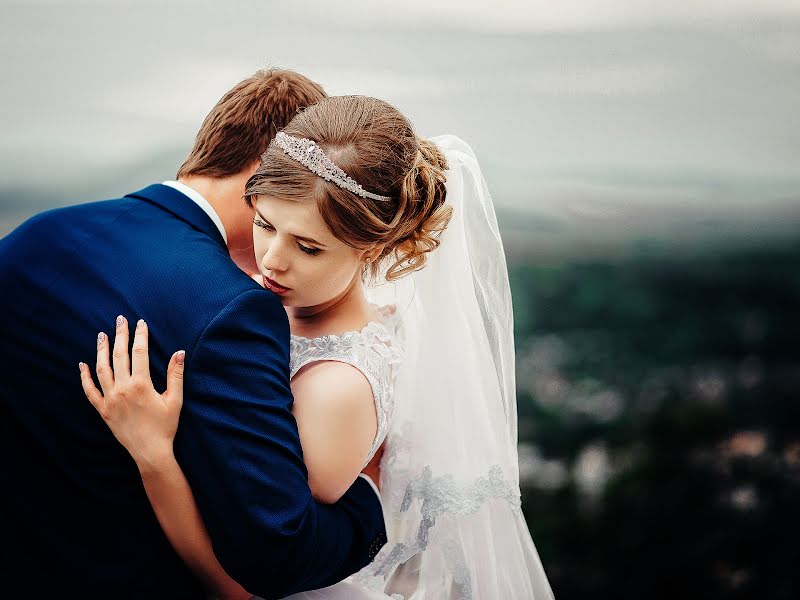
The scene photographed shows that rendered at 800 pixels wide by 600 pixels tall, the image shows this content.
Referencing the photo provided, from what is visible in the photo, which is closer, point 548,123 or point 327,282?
point 327,282

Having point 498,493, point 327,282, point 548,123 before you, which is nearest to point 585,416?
point 548,123

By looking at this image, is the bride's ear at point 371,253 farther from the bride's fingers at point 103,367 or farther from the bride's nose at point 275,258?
the bride's fingers at point 103,367

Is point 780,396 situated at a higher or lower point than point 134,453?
lower

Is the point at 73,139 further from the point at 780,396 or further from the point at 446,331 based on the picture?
the point at 780,396

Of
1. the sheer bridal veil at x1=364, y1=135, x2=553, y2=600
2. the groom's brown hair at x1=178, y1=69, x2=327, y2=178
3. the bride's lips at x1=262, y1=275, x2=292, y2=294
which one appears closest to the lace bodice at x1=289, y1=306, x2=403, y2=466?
the bride's lips at x1=262, y1=275, x2=292, y2=294

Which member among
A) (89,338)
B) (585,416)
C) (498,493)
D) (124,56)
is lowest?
(585,416)

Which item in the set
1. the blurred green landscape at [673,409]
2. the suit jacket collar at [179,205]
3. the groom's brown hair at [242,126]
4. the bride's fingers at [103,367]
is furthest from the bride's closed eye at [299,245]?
the blurred green landscape at [673,409]

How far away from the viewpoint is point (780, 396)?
3.72 meters

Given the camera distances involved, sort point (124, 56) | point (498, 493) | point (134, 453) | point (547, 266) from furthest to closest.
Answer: point (547, 266), point (124, 56), point (498, 493), point (134, 453)

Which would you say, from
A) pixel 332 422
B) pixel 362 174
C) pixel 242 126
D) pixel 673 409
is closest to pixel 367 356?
pixel 332 422

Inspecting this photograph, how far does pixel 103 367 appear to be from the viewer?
141 cm

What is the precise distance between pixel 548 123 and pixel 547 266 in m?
0.60

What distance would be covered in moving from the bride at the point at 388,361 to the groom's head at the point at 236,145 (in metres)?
0.16

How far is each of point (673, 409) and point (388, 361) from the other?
233cm
